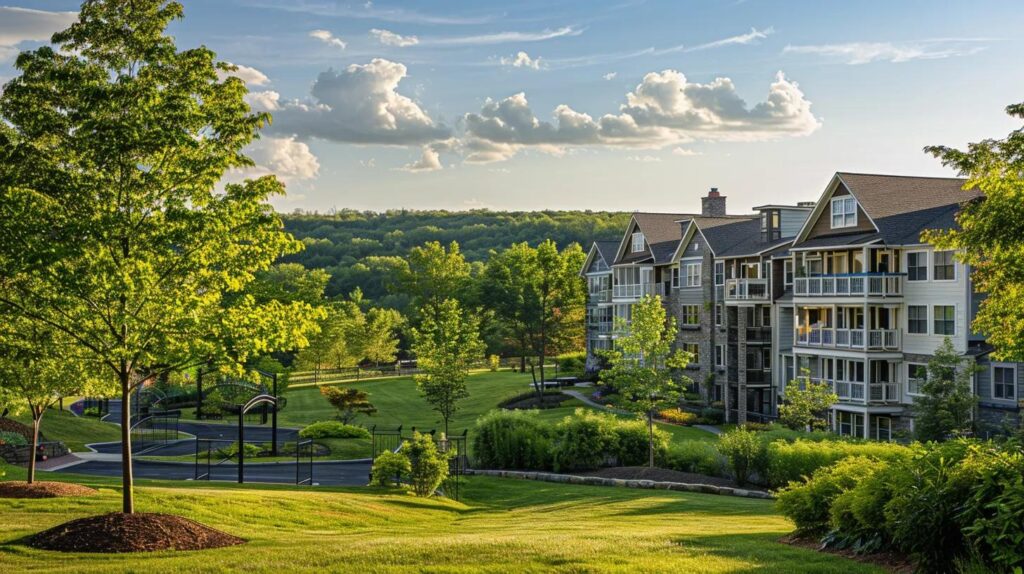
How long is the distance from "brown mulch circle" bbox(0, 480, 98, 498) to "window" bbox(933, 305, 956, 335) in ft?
107

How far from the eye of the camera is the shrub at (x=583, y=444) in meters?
32.5

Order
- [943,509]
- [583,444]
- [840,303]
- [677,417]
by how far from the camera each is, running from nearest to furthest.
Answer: [943,509], [583,444], [840,303], [677,417]

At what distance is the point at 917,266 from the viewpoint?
38.1 metres

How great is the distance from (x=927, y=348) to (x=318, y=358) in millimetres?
54193

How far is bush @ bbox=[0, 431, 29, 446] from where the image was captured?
110 feet

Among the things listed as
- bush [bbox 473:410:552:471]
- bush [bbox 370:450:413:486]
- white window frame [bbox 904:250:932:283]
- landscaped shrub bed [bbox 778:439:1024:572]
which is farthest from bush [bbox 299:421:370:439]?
landscaped shrub bed [bbox 778:439:1024:572]

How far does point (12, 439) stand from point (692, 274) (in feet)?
126

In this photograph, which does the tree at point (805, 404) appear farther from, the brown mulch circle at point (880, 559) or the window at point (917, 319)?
the brown mulch circle at point (880, 559)

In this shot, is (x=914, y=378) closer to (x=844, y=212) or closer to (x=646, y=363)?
(x=844, y=212)

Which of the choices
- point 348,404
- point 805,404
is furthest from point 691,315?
point 348,404

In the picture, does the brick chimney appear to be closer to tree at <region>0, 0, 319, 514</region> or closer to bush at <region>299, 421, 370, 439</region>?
bush at <region>299, 421, 370, 439</region>

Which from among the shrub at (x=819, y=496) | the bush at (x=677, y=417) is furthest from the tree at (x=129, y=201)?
the bush at (x=677, y=417)

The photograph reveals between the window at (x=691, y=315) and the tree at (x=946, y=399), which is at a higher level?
the window at (x=691, y=315)

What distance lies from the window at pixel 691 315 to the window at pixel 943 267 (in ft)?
62.7
